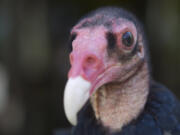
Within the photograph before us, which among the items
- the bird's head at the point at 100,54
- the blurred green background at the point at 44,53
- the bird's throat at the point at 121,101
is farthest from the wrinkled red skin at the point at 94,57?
the blurred green background at the point at 44,53

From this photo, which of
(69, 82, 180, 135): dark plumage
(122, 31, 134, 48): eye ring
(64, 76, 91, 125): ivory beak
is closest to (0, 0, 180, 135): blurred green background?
(69, 82, 180, 135): dark plumage

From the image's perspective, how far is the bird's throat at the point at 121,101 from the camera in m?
1.53

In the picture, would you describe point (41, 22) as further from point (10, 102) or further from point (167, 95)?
point (167, 95)

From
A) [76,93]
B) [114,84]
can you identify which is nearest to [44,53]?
[114,84]

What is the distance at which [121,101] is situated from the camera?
1.54 meters

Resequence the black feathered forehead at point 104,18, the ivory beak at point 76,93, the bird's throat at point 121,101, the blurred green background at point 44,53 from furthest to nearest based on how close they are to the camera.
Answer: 1. the blurred green background at point 44,53
2. the bird's throat at point 121,101
3. the black feathered forehead at point 104,18
4. the ivory beak at point 76,93

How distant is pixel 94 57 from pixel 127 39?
0.79 feet

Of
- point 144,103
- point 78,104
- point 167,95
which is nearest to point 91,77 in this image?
point 78,104

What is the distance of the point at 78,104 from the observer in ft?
3.99

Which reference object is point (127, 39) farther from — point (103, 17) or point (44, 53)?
point (44, 53)

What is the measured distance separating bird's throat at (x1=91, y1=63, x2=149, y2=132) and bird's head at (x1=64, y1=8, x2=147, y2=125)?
0.19 feet

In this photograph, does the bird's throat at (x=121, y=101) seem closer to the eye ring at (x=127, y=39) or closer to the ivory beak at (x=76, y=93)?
the eye ring at (x=127, y=39)

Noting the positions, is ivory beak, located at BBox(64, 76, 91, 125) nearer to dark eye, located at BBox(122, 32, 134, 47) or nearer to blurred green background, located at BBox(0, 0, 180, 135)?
dark eye, located at BBox(122, 32, 134, 47)

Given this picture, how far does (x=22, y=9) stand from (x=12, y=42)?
17.9 inches
